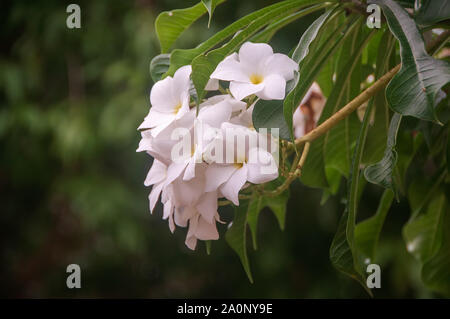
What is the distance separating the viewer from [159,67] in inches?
21.4

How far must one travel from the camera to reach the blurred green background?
6.54ft

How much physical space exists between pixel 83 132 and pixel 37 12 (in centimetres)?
69

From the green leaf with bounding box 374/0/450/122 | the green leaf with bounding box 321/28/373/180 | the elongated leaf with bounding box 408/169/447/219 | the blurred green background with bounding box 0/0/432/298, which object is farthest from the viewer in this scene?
the blurred green background with bounding box 0/0/432/298

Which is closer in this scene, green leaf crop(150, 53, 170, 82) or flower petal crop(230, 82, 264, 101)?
flower petal crop(230, 82, 264, 101)

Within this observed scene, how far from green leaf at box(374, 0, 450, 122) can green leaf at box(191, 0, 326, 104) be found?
128 mm

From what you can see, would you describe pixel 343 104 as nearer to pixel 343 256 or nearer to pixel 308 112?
pixel 308 112

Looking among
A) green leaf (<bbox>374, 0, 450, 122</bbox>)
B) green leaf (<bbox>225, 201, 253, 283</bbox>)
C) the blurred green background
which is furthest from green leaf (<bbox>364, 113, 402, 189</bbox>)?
the blurred green background

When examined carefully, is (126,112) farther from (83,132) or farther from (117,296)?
(117,296)

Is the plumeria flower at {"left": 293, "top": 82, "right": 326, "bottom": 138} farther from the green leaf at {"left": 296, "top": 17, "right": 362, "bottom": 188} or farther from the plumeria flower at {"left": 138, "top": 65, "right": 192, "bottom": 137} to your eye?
the plumeria flower at {"left": 138, "top": 65, "right": 192, "bottom": 137}

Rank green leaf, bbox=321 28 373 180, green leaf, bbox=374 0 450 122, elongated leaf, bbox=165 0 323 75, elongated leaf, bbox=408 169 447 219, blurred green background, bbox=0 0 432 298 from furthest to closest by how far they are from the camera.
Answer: blurred green background, bbox=0 0 432 298 < elongated leaf, bbox=408 169 447 219 < green leaf, bbox=321 28 373 180 < elongated leaf, bbox=165 0 323 75 < green leaf, bbox=374 0 450 122

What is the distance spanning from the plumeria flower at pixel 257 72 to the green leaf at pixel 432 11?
150 mm

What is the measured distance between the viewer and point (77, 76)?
7.72 ft

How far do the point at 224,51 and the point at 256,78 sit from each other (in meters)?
0.05
